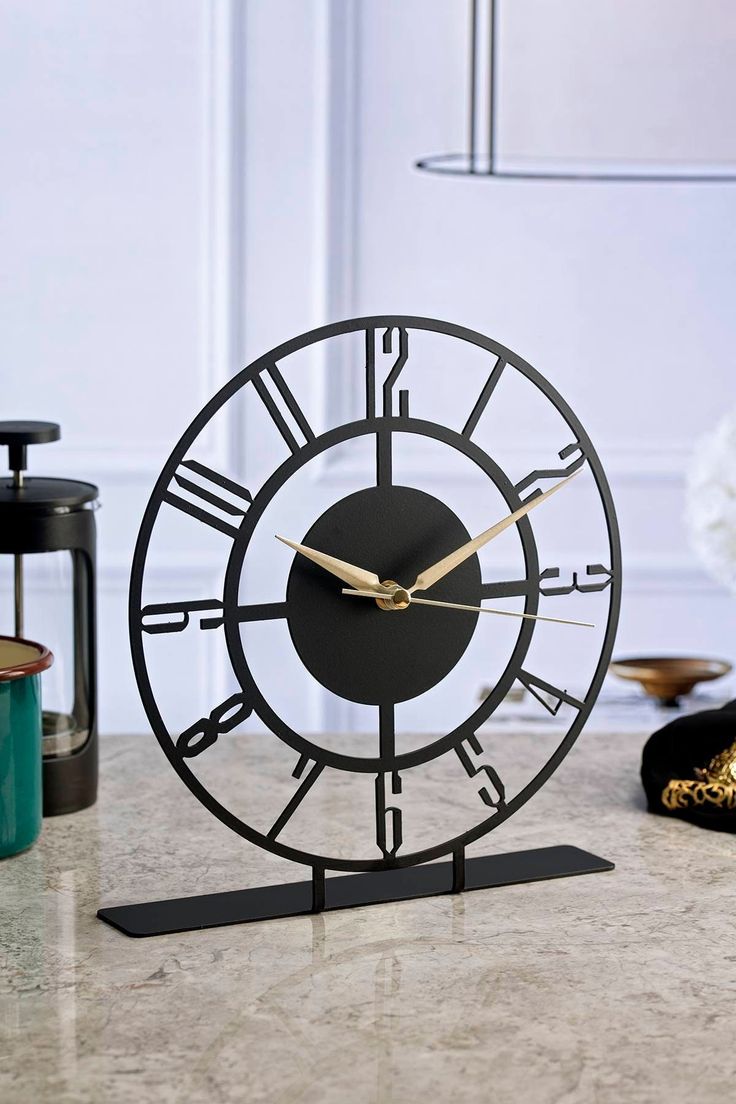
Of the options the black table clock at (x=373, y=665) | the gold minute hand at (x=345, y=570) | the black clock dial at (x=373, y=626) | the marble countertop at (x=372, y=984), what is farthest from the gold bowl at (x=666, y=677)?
the gold minute hand at (x=345, y=570)

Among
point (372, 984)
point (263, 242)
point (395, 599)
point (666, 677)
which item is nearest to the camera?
point (372, 984)

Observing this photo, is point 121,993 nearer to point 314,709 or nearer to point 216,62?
point 314,709

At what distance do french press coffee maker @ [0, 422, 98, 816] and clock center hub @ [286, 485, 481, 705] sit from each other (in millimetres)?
297

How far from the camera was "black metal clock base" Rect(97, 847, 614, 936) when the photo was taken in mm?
980

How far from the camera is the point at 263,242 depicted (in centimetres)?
268

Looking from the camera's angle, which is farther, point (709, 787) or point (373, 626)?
point (709, 787)

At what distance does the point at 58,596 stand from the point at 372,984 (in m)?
0.52

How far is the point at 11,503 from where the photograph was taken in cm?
117

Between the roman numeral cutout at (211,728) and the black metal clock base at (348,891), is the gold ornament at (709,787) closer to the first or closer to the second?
the black metal clock base at (348,891)

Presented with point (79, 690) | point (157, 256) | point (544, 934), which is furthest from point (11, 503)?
point (157, 256)

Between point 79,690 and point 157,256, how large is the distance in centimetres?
159

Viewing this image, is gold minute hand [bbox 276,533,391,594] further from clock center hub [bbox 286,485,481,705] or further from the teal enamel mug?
the teal enamel mug

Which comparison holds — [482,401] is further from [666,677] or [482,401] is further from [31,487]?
[666,677]

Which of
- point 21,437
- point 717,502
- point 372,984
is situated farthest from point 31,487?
point 717,502
